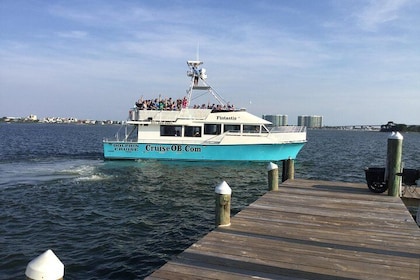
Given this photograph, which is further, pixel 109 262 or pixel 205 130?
pixel 205 130

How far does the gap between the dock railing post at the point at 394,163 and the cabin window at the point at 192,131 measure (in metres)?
16.0

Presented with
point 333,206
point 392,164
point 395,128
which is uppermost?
point 395,128

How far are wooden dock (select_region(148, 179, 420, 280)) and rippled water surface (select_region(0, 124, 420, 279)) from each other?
9.44 feet

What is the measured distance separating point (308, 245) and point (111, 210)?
8.45 m

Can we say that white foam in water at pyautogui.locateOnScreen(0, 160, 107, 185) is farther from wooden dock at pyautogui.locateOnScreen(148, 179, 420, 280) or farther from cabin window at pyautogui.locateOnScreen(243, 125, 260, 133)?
wooden dock at pyautogui.locateOnScreen(148, 179, 420, 280)

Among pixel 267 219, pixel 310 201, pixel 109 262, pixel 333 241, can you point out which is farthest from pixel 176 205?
pixel 333 241

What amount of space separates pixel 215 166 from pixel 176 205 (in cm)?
934

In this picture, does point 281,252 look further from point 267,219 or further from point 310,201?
point 310,201

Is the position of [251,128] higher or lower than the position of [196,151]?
higher

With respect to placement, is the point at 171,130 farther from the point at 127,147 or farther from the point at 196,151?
the point at 127,147

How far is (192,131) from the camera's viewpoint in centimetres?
2377

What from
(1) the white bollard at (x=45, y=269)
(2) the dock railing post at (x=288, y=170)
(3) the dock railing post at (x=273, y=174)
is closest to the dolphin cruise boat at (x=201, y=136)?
(2) the dock railing post at (x=288, y=170)

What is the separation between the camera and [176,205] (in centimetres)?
1295

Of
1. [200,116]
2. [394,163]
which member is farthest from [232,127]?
[394,163]
